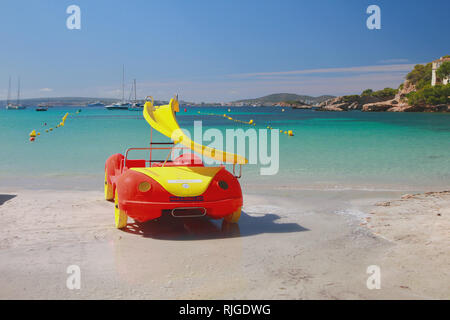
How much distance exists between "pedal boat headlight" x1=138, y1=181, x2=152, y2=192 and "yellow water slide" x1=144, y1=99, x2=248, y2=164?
2.51 ft

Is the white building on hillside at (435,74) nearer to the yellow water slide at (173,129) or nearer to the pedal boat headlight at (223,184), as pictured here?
the yellow water slide at (173,129)

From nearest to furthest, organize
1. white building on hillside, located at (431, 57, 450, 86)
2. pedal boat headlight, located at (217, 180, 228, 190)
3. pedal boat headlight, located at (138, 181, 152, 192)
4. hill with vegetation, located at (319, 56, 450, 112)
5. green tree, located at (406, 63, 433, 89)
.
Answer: pedal boat headlight, located at (138, 181, 152, 192), pedal boat headlight, located at (217, 180, 228, 190), hill with vegetation, located at (319, 56, 450, 112), white building on hillside, located at (431, 57, 450, 86), green tree, located at (406, 63, 433, 89)

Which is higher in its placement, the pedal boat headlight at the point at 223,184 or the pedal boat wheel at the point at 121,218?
the pedal boat headlight at the point at 223,184

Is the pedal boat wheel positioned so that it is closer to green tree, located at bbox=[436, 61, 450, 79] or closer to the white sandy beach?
the white sandy beach

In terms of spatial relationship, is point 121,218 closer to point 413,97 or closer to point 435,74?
point 413,97

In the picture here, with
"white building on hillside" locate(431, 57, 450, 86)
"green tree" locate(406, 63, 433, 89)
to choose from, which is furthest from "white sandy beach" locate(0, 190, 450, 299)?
"green tree" locate(406, 63, 433, 89)

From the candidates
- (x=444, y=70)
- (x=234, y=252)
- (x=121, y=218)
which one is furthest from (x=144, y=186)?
(x=444, y=70)

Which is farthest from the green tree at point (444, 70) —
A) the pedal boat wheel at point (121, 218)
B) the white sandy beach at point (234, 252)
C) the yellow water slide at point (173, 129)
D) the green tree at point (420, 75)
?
the pedal boat wheel at point (121, 218)

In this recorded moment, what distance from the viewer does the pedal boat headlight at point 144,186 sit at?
6.47 meters

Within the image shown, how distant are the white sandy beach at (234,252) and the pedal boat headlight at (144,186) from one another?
70 cm

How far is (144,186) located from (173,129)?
113 centimetres

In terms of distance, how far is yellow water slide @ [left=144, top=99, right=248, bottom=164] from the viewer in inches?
256

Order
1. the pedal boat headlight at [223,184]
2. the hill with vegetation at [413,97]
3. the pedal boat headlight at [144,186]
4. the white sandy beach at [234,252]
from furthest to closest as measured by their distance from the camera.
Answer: the hill with vegetation at [413,97] → the pedal boat headlight at [223,184] → the pedal boat headlight at [144,186] → the white sandy beach at [234,252]
